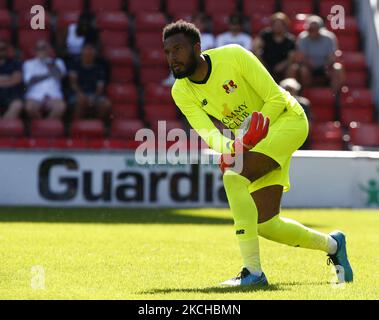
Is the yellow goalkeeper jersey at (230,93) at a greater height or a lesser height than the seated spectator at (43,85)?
greater

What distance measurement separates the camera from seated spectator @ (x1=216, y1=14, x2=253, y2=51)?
54.2 ft

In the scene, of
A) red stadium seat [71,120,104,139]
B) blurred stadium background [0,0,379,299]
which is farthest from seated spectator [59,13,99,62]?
red stadium seat [71,120,104,139]

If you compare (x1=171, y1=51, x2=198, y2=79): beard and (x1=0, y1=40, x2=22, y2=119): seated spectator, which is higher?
(x1=171, y1=51, x2=198, y2=79): beard

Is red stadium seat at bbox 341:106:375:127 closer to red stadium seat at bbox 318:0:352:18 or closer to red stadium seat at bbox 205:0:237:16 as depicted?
red stadium seat at bbox 318:0:352:18

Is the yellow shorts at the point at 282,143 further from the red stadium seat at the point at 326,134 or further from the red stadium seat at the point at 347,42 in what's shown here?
the red stadium seat at the point at 347,42

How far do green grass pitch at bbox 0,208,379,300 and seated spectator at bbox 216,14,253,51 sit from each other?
131 inches

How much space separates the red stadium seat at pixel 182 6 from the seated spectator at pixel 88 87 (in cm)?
259

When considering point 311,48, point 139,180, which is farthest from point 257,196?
point 311,48

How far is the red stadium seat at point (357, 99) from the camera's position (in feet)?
56.6

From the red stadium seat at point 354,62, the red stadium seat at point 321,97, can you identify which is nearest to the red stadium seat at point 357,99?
the red stadium seat at point 321,97

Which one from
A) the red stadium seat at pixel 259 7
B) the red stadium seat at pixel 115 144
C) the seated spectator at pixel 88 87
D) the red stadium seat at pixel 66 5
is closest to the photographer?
the red stadium seat at pixel 115 144

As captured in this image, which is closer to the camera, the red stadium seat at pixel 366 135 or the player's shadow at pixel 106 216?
the player's shadow at pixel 106 216

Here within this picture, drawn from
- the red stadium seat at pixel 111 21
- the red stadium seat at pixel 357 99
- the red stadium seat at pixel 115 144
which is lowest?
the red stadium seat at pixel 115 144
